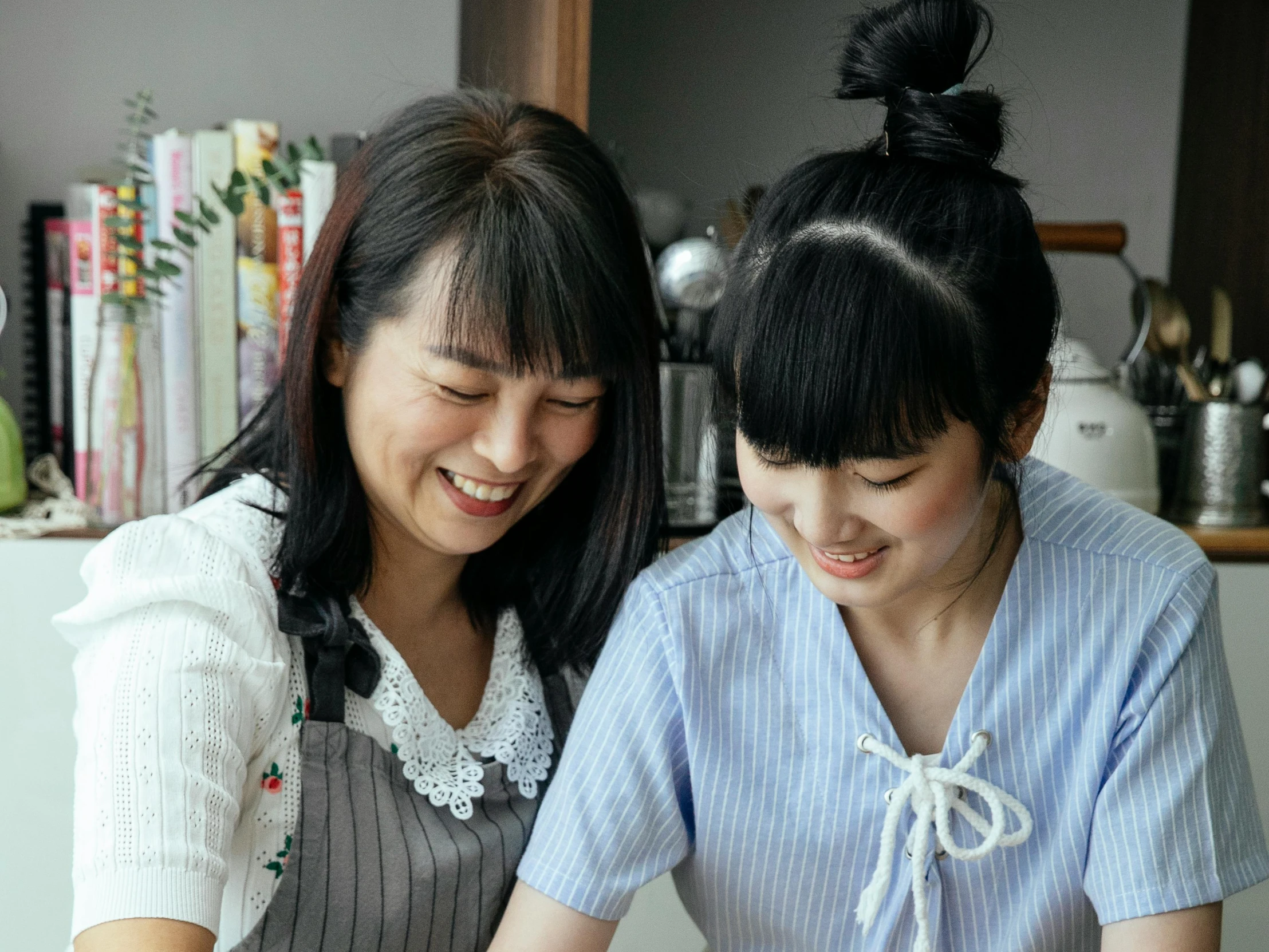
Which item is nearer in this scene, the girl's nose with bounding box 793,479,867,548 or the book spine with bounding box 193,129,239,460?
the girl's nose with bounding box 793,479,867,548

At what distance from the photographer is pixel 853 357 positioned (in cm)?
74

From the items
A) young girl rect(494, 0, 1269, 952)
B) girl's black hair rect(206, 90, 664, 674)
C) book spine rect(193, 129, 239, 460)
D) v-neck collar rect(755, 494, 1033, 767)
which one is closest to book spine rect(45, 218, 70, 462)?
book spine rect(193, 129, 239, 460)

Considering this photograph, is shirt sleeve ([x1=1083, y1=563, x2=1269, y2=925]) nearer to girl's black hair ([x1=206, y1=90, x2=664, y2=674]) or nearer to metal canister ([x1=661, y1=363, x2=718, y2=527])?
girl's black hair ([x1=206, y1=90, x2=664, y2=674])

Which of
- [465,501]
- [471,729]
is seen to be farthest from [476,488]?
[471,729]

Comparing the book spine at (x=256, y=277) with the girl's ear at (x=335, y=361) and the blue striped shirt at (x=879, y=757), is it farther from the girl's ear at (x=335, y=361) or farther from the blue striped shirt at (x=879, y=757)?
the blue striped shirt at (x=879, y=757)

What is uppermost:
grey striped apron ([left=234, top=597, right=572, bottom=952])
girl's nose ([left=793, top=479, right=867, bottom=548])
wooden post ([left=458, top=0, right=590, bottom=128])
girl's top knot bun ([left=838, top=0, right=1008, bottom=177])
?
wooden post ([left=458, top=0, right=590, bottom=128])

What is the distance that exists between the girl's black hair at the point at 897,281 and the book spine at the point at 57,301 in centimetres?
83

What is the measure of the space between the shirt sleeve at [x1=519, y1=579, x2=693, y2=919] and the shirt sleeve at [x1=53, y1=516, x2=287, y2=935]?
218 mm

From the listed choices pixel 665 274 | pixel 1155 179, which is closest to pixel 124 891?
pixel 665 274

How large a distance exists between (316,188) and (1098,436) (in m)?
0.90

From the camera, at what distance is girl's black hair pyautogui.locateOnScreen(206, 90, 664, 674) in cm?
92

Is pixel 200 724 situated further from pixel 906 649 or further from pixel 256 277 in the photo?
pixel 256 277

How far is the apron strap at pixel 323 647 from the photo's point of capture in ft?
3.07

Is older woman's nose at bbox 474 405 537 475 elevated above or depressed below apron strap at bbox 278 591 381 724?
above
